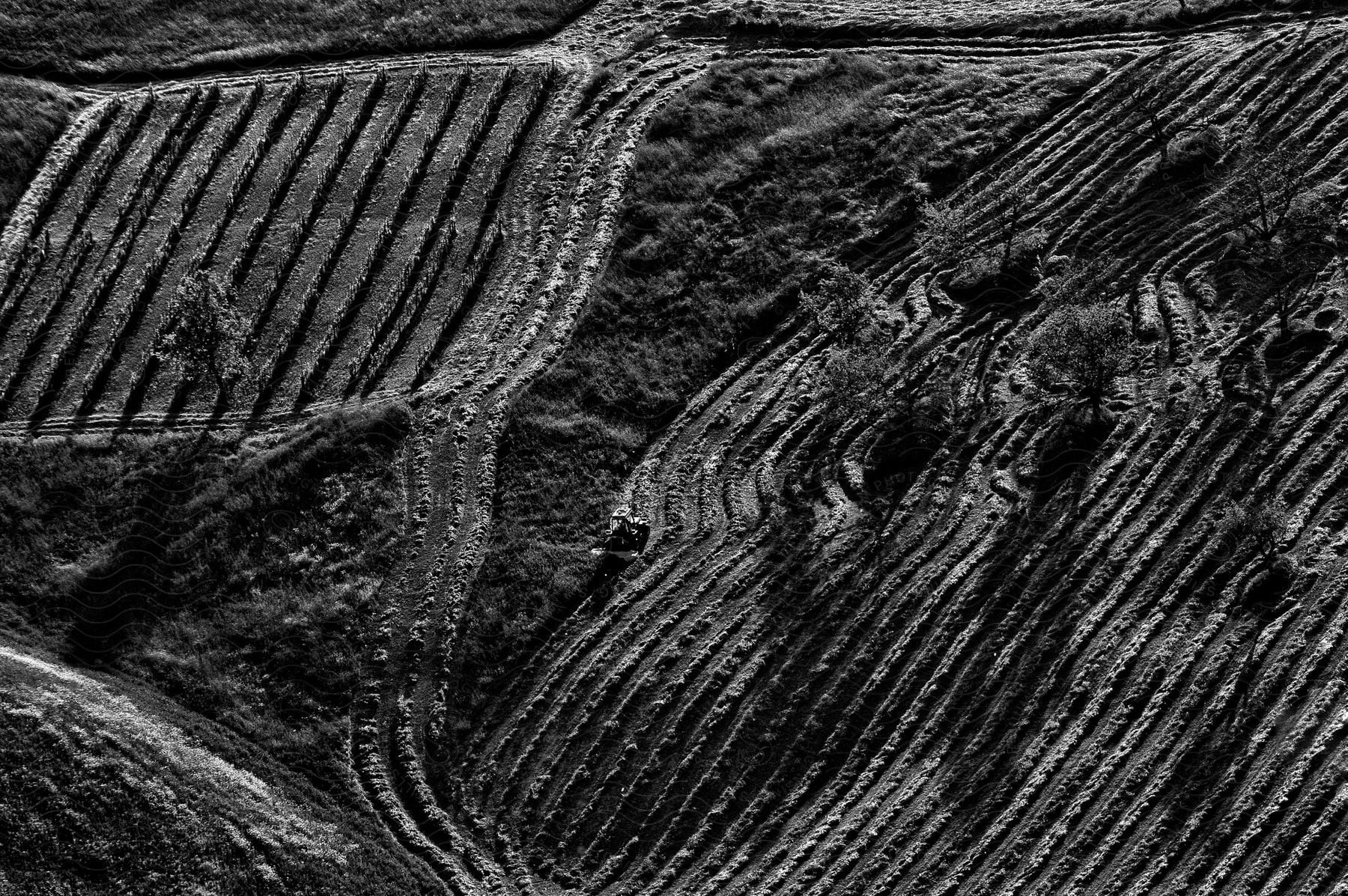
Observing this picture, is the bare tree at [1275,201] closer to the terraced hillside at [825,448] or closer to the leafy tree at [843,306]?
the terraced hillside at [825,448]

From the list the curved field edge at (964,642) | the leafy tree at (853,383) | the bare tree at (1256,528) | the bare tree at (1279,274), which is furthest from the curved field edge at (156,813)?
the bare tree at (1279,274)

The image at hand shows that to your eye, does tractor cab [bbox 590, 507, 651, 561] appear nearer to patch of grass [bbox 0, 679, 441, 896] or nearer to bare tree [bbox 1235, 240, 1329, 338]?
patch of grass [bbox 0, 679, 441, 896]

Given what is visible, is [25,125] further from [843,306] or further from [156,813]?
[843,306]

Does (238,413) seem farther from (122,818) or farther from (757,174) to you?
(757,174)

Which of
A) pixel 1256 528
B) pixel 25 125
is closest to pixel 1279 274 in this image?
pixel 1256 528

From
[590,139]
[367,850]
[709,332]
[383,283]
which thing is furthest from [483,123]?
[367,850]

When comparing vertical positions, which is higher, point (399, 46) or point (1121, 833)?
point (399, 46)
